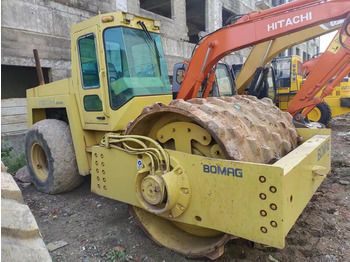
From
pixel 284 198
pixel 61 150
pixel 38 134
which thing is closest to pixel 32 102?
pixel 38 134

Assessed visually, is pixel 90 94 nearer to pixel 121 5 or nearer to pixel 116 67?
pixel 116 67

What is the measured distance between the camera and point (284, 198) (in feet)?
5.57

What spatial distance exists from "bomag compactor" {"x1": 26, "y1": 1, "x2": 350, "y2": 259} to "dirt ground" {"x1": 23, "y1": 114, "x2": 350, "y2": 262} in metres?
0.21

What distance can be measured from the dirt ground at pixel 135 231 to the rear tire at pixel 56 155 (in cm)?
19

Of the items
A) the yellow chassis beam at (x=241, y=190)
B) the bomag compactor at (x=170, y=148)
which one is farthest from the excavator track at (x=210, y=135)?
the yellow chassis beam at (x=241, y=190)

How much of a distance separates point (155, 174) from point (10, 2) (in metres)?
5.66

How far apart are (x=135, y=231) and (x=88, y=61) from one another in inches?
79.4

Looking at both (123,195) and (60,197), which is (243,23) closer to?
(123,195)

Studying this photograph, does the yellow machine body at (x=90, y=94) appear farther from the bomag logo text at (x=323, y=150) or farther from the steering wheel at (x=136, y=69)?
the bomag logo text at (x=323, y=150)

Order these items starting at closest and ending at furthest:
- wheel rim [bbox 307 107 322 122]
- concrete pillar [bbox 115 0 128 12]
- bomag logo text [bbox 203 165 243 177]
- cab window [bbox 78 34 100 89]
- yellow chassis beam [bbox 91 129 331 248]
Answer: yellow chassis beam [bbox 91 129 331 248], bomag logo text [bbox 203 165 243 177], cab window [bbox 78 34 100 89], concrete pillar [bbox 115 0 128 12], wheel rim [bbox 307 107 322 122]

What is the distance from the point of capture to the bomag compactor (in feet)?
6.12

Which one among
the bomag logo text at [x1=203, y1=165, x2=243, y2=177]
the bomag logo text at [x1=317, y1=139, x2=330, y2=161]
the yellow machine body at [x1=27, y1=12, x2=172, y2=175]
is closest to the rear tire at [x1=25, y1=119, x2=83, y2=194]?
the yellow machine body at [x1=27, y1=12, x2=172, y2=175]

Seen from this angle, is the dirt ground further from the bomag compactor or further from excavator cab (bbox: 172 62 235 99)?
excavator cab (bbox: 172 62 235 99)

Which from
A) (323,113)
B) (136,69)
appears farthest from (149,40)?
(323,113)
